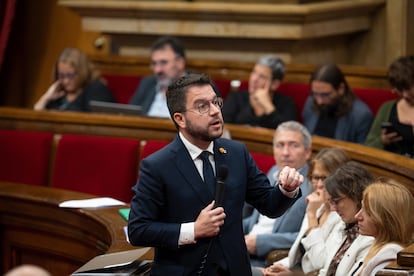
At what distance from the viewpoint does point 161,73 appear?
6484mm

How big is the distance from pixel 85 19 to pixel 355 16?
187 cm

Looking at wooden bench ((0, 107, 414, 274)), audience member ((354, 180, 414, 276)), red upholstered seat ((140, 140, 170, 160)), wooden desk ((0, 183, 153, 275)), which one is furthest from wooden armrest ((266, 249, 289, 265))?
red upholstered seat ((140, 140, 170, 160))

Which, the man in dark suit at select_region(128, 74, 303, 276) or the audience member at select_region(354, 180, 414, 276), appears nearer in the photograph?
the man in dark suit at select_region(128, 74, 303, 276)

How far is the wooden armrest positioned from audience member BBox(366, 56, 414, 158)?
1.03 m

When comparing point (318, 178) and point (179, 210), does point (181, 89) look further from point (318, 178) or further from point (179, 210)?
point (318, 178)

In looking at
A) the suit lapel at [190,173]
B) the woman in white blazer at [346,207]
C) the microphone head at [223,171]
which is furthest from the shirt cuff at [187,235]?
the woman in white blazer at [346,207]

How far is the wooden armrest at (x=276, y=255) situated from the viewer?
4.62 metres

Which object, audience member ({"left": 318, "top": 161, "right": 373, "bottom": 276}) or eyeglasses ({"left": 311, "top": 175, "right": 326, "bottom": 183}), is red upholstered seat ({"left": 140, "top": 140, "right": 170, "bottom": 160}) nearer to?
eyeglasses ({"left": 311, "top": 175, "right": 326, "bottom": 183})

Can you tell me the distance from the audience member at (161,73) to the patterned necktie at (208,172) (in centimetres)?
293

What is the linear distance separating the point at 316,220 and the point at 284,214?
310mm

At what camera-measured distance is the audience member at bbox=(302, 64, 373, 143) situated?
5895 millimetres

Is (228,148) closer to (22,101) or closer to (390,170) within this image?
(390,170)

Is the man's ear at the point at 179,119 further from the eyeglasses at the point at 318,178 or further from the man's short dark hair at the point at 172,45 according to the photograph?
the man's short dark hair at the point at 172,45

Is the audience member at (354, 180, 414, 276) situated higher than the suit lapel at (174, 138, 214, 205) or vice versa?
the suit lapel at (174, 138, 214, 205)
